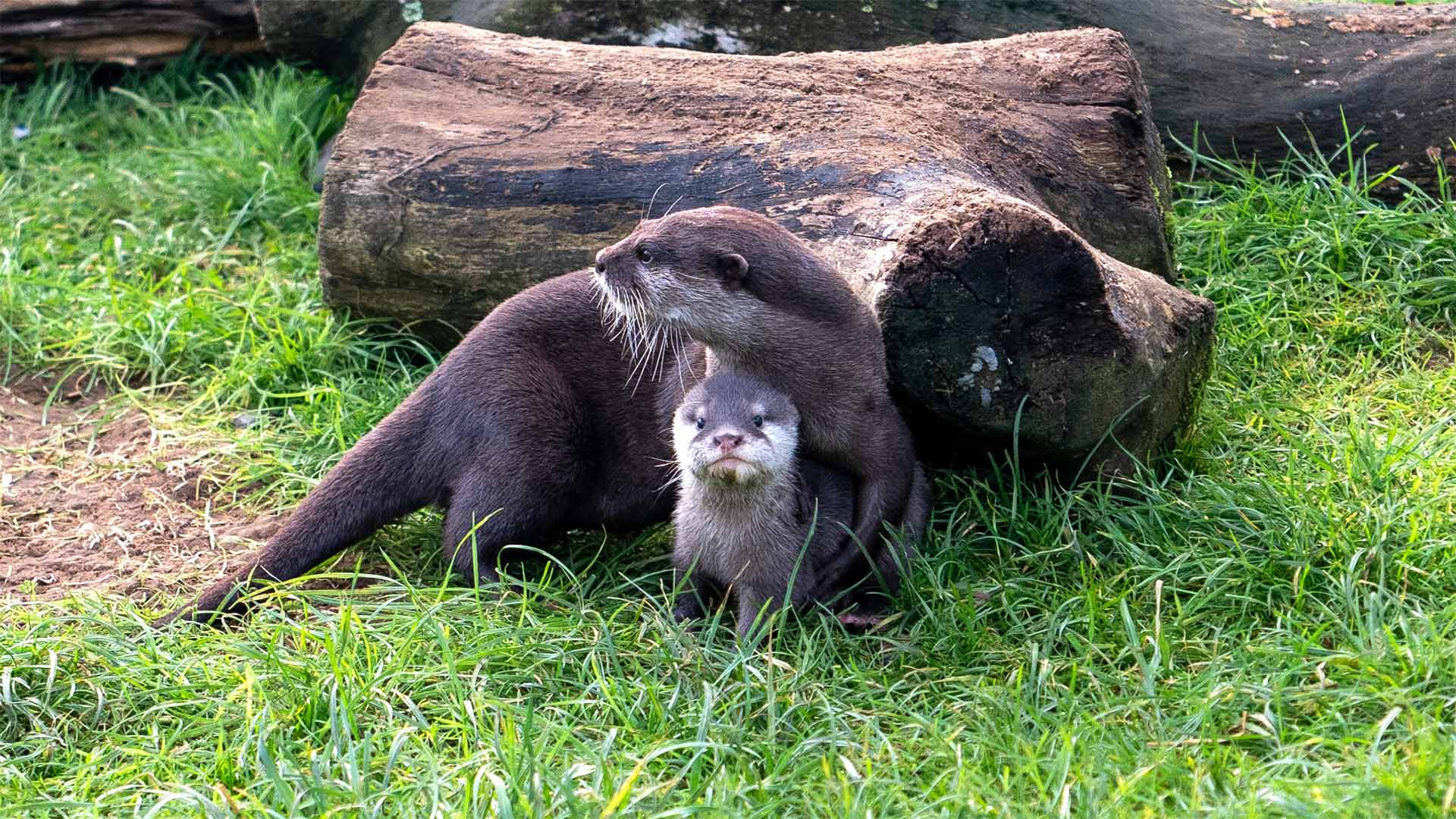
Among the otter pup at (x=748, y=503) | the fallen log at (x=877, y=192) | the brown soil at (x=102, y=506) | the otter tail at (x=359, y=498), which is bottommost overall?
the brown soil at (x=102, y=506)

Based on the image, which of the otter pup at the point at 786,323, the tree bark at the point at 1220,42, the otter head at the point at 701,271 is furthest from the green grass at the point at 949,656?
the otter head at the point at 701,271

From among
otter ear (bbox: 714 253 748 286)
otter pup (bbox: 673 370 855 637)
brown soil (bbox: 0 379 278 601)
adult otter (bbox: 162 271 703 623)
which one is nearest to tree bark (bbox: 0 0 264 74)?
brown soil (bbox: 0 379 278 601)

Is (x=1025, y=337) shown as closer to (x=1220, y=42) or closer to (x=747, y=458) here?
(x=747, y=458)

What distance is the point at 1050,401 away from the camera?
286 cm

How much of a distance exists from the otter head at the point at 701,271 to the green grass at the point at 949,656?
575mm

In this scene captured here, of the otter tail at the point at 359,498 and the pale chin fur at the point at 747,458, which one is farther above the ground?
the pale chin fur at the point at 747,458

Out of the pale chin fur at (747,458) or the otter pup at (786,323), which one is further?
the otter pup at (786,323)

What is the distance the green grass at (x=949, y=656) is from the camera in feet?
6.92

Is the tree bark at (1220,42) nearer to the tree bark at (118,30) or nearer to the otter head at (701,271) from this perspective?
the tree bark at (118,30)

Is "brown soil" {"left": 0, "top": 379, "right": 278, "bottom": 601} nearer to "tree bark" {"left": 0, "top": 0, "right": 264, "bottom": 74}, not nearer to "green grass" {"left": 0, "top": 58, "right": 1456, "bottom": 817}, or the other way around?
"green grass" {"left": 0, "top": 58, "right": 1456, "bottom": 817}

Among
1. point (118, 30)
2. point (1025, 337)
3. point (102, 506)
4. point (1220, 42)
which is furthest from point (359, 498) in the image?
point (118, 30)

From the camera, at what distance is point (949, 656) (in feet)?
8.58

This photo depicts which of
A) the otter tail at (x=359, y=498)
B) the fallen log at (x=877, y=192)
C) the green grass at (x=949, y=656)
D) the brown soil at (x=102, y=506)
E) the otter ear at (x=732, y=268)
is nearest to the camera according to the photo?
the green grass at (x=949, y=656)

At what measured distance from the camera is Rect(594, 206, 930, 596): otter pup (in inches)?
106
